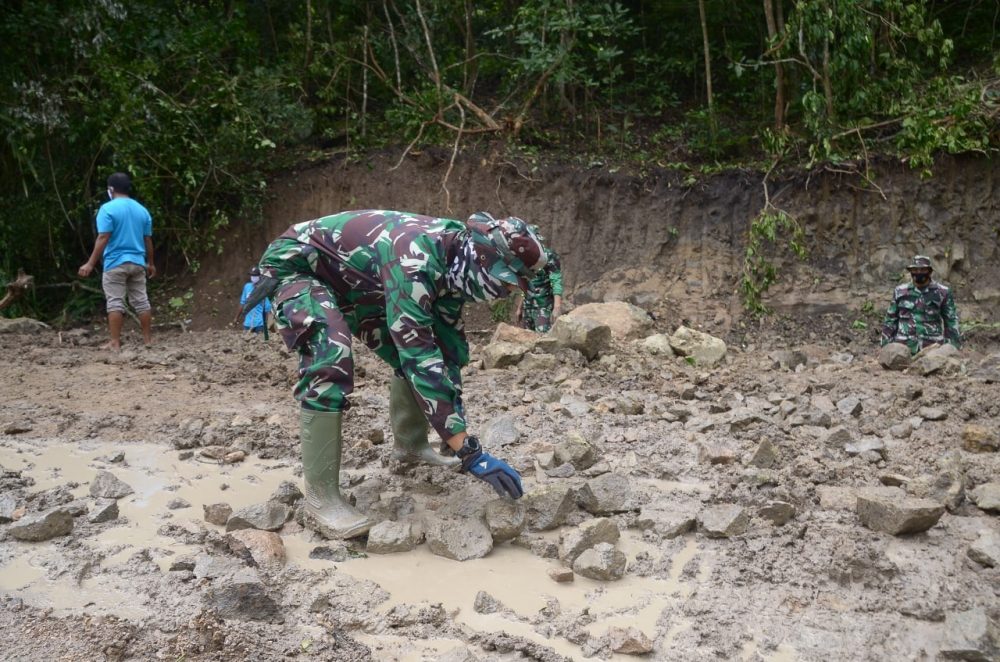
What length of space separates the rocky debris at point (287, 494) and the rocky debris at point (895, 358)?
459 cm

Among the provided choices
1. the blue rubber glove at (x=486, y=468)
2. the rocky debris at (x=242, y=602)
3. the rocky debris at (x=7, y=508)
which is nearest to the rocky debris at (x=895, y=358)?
the blue rubber glove at (x=486, y=468)

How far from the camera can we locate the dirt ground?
254cm

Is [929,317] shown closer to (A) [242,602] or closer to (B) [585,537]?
(B) [585,537]

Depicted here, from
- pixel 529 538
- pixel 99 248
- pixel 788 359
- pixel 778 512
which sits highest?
pixel 99 248

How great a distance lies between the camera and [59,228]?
10.6 m

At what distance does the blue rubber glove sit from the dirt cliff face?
7330 mm

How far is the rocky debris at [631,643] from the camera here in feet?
8.14

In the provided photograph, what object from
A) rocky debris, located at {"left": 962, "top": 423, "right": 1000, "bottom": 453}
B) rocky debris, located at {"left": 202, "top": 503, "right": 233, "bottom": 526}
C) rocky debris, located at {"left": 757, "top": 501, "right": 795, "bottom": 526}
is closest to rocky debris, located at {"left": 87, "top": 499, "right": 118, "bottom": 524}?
rocky debris, located at {"left": 202, "top": 503, "right": 233, "bottom": 526}

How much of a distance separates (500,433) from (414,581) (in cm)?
154

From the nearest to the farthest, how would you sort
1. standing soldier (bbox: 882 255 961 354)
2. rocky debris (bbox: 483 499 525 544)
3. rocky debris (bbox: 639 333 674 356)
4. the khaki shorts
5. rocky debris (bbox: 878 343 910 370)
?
rocky debris (bbox: 483 499 525 544) < rocky debris (bbox: 878 343 910 370) < rocky debris (bbox: 639 333 674 356) < the khaki shorts < standing soldier (bbox: 882 255 961 354)

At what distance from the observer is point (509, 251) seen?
3061 mm

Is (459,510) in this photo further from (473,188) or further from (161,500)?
(473,188)

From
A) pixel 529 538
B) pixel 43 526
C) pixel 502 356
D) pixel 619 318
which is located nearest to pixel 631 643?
pixel 529 538

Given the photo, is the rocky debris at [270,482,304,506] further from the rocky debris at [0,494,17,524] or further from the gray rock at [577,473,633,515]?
the gray rock at [577,473,633,515]
